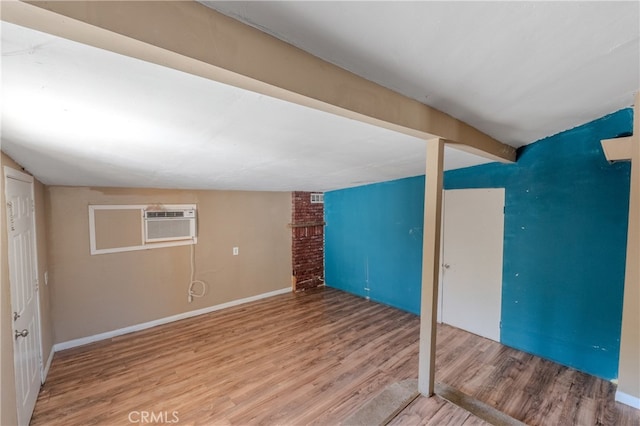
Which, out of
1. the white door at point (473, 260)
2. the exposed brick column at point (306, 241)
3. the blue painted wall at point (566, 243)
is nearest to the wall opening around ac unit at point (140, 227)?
the exposed brick column at point (306, 241)

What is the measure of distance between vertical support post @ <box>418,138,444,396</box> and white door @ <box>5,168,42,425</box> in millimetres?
3043

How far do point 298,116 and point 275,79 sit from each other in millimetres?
585

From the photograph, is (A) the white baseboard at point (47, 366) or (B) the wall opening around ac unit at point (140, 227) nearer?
(A) the white baseboard at point (47, 366)

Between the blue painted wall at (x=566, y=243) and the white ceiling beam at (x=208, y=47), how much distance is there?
100 inches

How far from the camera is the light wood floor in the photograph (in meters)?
2.28

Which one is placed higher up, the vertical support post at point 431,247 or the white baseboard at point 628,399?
the vertical support post at point 431,247

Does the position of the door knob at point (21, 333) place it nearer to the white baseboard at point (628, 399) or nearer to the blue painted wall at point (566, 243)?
the blue painted wall at point (566, 243)

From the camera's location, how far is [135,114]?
1.49m

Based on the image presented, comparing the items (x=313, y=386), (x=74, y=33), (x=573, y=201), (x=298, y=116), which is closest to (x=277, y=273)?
(x=313, y=386)

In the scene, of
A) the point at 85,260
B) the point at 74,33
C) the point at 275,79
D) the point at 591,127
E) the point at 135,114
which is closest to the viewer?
the point at 74,33

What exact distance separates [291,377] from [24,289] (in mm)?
2453

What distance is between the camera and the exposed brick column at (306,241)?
5.48m

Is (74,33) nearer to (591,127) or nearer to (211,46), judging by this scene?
(211,46)

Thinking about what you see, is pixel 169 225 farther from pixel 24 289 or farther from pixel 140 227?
pixel 24 289
